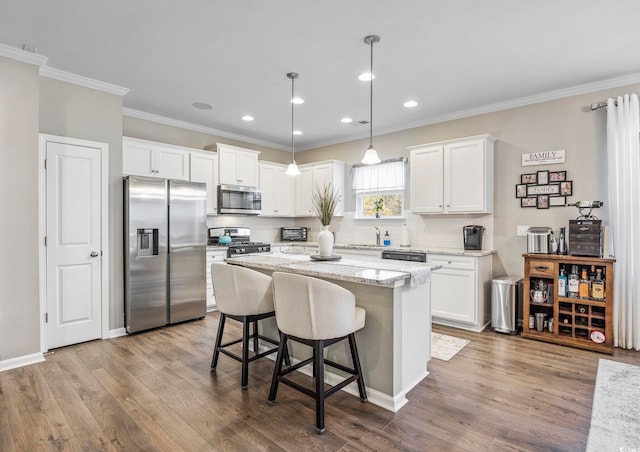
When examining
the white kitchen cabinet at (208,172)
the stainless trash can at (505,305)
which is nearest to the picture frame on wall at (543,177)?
the stainless trash can at (505,305)

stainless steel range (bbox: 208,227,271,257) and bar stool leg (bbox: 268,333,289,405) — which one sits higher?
stainless steel range (bbox: 208,227,271,257)

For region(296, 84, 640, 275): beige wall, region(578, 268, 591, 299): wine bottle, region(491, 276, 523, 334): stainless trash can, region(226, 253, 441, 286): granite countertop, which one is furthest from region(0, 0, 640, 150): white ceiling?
region(491, 276, 523, 334): stainless trash can

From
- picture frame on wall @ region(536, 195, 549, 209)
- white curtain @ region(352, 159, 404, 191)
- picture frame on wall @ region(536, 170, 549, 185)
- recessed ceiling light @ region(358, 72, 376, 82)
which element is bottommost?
picture frame on wall @ region(536, 195, 549, 209)

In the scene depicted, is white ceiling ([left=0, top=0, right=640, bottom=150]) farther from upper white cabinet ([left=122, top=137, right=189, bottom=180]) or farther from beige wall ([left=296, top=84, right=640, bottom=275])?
upper white cabinet ([left=122, top=137, right=189, bottom=180])

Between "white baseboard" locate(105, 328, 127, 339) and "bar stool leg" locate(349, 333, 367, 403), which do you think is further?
"white baseboard" locate(105, 328, 127, 339)

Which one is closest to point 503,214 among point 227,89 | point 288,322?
point 288,322

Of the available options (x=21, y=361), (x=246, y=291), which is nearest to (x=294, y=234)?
(x=246, y=291)

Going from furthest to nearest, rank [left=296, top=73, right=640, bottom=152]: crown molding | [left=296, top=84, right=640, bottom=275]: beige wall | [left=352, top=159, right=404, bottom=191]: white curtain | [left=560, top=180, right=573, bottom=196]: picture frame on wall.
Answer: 1. [left=352, top=159, right=404, bottom=191]: white curtain
2. [left=560, top=180, right=573, bottom=196]: picture frame on wall
3. [left=296, top=84, right=640, bottom=275]: beige wall
4. [left=296, top=73, right=640, bottom=152]: crown molding

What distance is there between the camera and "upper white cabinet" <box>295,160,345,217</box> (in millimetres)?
5895

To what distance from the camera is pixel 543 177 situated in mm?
4027

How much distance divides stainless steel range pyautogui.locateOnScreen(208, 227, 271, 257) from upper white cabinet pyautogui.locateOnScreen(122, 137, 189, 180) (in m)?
1.04

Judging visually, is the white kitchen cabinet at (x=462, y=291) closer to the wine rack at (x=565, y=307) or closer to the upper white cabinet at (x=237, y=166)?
the wine rack at (x=565, y=307)

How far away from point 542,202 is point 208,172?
4496 millimetres

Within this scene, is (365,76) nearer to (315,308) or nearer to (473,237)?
(473,237)
